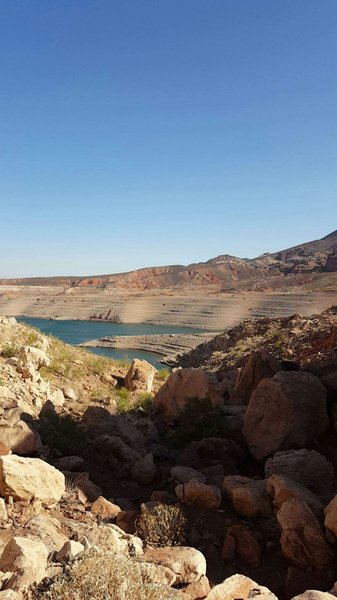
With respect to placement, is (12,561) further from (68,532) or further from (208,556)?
(208,556)

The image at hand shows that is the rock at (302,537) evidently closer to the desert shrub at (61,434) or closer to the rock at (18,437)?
the rock at (18,437)

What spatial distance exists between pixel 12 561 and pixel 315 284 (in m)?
76.4

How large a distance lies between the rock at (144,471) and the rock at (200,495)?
89cm

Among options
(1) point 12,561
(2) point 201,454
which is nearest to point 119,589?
(1) point 12,561

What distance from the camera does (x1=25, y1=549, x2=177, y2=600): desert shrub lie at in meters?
2.68

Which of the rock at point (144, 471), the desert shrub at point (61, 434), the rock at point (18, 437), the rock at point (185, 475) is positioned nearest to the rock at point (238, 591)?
the rock at point (185, 475)

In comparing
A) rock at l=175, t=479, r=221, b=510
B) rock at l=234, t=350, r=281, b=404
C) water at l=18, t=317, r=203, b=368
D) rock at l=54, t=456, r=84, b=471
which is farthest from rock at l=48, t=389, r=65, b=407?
water at l=18, t=317, r=203, b=368

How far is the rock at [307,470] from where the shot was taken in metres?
5.38

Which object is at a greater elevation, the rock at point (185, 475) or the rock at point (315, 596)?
the rock at point (315, 596)

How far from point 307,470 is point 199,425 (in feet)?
9.24

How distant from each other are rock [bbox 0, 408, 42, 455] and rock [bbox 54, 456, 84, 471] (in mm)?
377

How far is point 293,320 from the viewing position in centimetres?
2564

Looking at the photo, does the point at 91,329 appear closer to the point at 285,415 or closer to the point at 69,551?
the point at 285,415

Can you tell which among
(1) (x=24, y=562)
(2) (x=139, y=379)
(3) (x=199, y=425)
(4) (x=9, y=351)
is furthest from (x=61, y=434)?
(2) (x=139, y=379)
